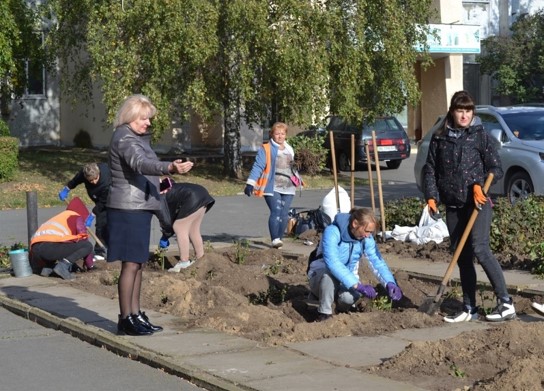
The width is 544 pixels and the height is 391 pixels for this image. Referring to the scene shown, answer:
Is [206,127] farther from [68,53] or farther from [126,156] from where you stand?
[126,156]

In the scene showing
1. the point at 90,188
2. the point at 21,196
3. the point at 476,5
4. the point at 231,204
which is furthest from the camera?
the point at 476,5

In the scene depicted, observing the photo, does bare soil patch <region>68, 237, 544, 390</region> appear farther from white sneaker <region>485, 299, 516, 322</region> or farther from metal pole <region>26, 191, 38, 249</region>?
metal pole <region>26, 191, 38, 249</region>

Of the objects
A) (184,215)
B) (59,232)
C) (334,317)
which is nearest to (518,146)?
(184,215)

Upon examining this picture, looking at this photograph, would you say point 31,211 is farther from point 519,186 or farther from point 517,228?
point 519,186

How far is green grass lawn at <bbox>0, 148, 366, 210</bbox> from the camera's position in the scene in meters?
23.9

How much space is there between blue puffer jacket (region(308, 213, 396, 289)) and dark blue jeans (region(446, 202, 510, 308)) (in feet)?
2.05

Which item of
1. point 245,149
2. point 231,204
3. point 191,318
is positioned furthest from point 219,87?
point 191,318

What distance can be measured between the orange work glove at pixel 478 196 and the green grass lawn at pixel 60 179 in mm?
14794

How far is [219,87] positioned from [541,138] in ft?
30.2

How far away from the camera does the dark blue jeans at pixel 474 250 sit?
29.5 ft

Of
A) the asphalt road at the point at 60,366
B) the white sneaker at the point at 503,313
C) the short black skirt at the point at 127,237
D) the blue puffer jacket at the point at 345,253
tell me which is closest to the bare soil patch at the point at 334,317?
the white sneaker at the point at 503,313

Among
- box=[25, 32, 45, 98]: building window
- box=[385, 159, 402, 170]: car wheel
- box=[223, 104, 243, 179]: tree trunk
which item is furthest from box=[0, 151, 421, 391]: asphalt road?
box=[385, 159, 402, 170]: car wheel

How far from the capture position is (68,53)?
26531 mm

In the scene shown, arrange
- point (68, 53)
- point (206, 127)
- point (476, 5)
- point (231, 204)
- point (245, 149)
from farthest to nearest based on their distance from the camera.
A: point (476, 5) → point (245, 149) → point (206, 127) → point (68, 53) → point (231, 204)
